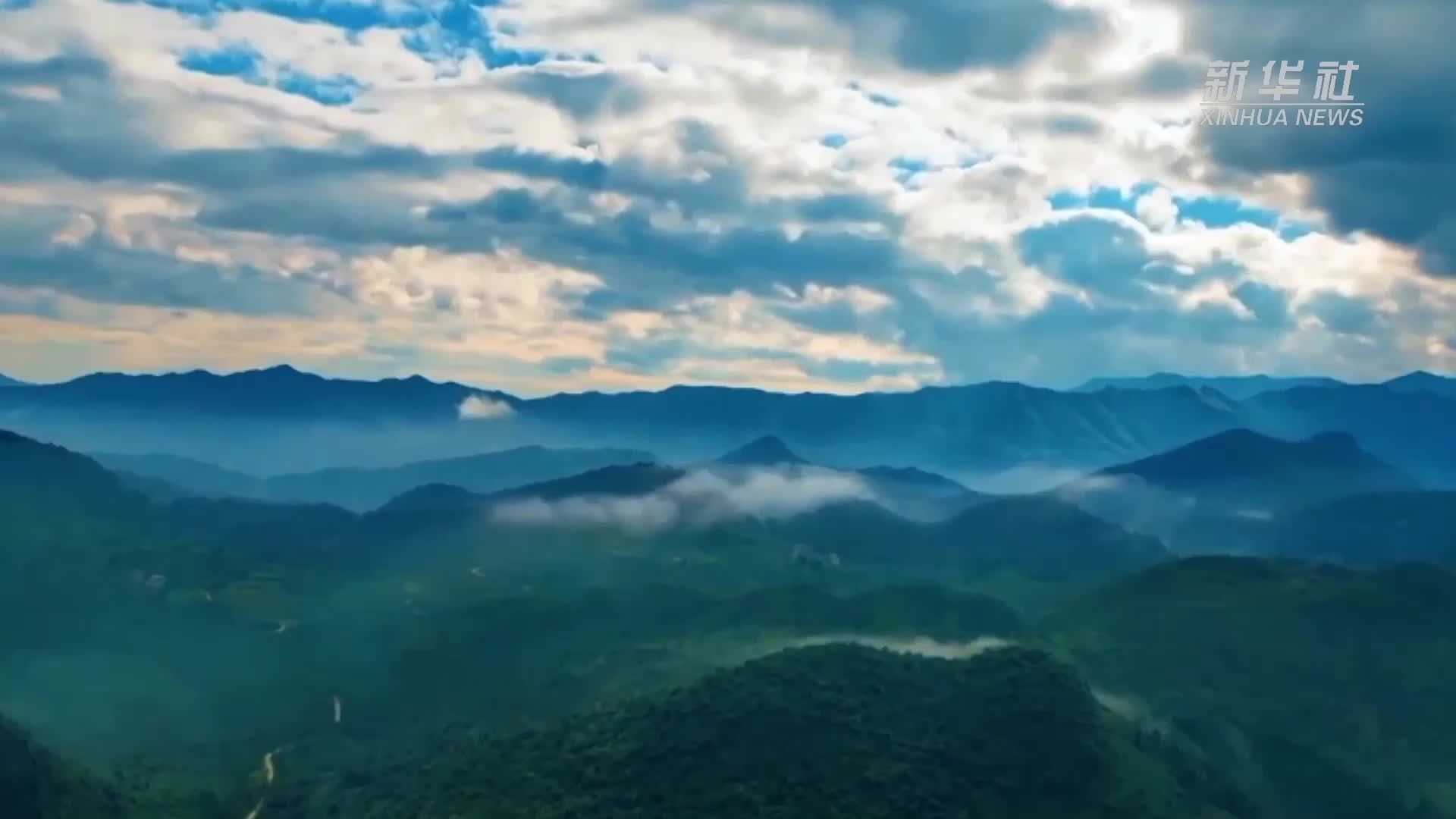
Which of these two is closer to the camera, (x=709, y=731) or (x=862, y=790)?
(x=862, y=790)

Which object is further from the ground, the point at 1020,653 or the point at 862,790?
the point at 1020,653

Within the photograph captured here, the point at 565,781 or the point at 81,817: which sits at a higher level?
the point at 565,781

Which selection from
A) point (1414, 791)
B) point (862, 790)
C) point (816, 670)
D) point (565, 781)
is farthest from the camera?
point (1414, 791)

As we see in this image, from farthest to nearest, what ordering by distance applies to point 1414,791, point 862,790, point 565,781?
1. point 1414,791
2. point 565,781
3. point 862,790

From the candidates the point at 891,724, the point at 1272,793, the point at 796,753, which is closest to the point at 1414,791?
the point at 1272,793

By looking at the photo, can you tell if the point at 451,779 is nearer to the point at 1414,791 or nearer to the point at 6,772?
the point at 6,772

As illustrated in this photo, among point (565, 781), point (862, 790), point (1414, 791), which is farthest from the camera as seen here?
point (1414, 791)

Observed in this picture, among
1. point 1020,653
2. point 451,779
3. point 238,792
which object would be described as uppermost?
point 1020,653

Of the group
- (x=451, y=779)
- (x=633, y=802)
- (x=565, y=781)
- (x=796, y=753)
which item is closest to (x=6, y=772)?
(x=451, y=779)

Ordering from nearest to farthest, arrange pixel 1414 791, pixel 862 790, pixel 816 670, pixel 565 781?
pixel 862 790
pixel 565 781
pixel 816 670
pixel 1414 791

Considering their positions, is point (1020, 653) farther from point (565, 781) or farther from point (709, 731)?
point (565, 781)
